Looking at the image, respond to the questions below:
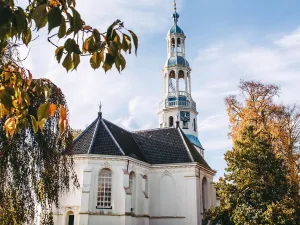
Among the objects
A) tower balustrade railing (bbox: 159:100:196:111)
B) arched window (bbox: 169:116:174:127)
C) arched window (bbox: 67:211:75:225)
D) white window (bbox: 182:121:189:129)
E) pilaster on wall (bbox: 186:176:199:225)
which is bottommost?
arched window (bbox: 67:211:75:225)

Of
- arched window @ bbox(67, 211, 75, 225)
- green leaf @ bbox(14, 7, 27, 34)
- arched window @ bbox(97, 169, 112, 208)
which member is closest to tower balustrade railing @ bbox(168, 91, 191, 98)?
arched window @ bbox(97, 169, 112, 208)

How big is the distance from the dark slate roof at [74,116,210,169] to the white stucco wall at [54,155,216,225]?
2.94 ft

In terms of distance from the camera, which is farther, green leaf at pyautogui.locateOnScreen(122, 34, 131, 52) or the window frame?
the window frame

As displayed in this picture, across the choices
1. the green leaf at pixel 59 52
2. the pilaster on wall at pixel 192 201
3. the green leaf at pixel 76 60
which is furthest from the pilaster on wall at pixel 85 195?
the green leaf at pixel 59 52

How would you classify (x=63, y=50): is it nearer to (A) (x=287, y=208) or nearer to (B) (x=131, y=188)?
(A) (x=287, y=208)

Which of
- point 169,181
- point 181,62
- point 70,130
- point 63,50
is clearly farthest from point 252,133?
point 181,62

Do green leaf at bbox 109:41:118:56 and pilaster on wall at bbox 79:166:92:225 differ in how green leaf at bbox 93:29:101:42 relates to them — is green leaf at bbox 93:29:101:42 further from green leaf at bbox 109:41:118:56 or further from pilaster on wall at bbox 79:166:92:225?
pilaster on wall at bbox 79:166:92:225

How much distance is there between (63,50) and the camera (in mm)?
3287

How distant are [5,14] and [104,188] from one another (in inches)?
1000

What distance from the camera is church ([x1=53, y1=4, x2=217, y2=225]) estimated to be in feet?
87.4

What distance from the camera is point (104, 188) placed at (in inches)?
1072

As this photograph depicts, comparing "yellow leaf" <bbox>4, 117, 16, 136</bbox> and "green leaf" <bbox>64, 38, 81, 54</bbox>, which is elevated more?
"green leaf" <bbox>64, 38, 81, 54</bbox>

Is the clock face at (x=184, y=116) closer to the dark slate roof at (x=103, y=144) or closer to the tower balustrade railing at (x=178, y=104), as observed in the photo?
the tower balustrade railing at (x=178, y=104)

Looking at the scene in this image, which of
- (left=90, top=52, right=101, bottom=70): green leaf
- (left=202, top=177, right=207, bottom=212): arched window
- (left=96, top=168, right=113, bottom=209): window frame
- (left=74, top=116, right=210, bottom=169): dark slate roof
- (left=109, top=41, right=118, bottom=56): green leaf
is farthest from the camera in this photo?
(left=202, top=177, right=207, bottom=212): arched window
